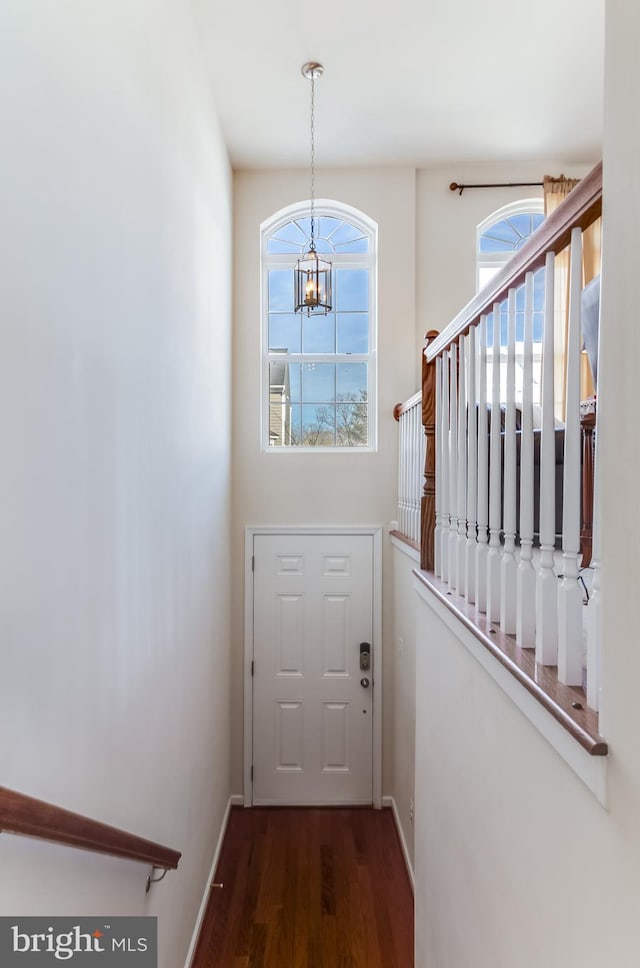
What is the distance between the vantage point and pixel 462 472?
5.62 ft

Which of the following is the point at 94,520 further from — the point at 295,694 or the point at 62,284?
the point at 295,694

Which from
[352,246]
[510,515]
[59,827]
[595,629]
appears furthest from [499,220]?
[59,827]

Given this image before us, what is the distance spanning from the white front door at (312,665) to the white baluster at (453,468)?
2.17m

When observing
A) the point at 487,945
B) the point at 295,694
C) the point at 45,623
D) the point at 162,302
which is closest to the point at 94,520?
the point at 45,623

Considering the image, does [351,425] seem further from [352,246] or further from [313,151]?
[313,151]

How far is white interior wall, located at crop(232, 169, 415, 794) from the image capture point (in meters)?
3.98

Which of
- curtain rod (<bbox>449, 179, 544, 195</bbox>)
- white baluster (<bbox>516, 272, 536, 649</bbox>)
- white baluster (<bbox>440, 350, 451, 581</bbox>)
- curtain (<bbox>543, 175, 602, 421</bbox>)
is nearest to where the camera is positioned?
white baluster (<bbox>516, 272, 536, 649</bbox>)

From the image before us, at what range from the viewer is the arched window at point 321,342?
13.5 feet

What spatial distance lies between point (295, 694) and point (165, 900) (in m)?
1.89

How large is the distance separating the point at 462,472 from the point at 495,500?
0.35 meters

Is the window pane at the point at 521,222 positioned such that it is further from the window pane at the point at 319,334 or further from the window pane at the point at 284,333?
the window pane at the point at 284,333

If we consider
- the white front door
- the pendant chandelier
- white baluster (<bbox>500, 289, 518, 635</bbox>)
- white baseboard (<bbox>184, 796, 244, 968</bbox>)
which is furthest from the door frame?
white baluster (<bbox>500, 289, 518, 635</bbox>)

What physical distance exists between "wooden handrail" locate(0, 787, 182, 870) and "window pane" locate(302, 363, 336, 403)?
10.1 feet

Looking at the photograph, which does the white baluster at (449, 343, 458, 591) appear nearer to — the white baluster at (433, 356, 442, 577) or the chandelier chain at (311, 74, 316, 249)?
the white baluster at (433, 356, 442, 577)
